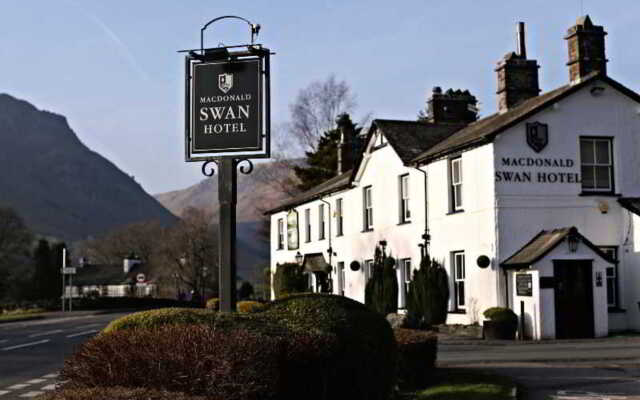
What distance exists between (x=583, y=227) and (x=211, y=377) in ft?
66.9

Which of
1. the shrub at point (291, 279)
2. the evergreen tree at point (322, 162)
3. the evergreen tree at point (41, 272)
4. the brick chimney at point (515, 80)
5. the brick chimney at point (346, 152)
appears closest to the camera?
the brick chimney at point (515, 80)

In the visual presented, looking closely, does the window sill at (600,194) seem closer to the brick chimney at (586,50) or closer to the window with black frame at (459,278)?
the brick chimney at (586,50)

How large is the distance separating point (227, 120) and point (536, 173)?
52.1ft

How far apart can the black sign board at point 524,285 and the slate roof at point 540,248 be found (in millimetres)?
318

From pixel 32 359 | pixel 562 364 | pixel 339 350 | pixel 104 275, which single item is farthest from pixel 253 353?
pixel 104 275

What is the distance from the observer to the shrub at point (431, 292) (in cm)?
2795

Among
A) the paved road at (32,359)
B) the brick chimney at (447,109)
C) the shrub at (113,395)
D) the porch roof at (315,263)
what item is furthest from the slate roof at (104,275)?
the shrub at (113,395)

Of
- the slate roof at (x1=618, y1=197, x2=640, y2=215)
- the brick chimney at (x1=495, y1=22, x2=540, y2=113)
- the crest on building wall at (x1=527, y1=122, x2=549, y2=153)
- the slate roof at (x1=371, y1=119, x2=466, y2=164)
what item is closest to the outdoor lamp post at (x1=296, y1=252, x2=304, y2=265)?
the slate roof at (x1=371, y1=119, x2=466, y2=164)

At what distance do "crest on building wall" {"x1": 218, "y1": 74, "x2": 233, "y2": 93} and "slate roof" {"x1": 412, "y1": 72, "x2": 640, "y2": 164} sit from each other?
14.5 meters

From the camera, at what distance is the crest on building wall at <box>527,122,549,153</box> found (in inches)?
1003

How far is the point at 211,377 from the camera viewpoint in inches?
291

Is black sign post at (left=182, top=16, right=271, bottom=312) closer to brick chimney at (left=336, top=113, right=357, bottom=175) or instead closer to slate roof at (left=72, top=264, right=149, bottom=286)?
brick chimney at (left=336, top=113, right=357, bottom=175)

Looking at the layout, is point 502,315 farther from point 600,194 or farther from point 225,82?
point 225,82

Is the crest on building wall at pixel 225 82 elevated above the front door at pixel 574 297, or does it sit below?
above
